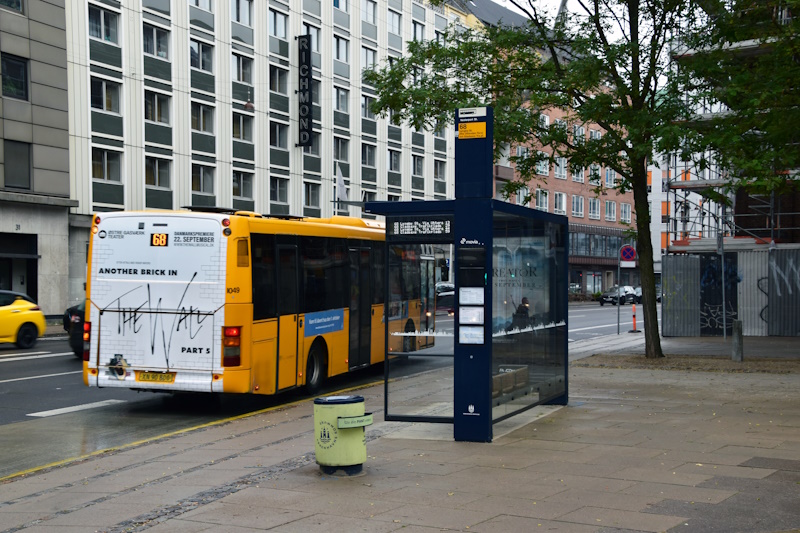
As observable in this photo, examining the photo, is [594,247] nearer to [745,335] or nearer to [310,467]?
[745,335]

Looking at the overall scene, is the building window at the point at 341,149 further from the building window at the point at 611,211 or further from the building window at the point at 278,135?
the building window at the point at 611,211

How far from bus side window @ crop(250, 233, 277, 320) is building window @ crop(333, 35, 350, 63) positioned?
42.0 m

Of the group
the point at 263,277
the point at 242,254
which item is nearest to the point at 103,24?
the point at 263,277

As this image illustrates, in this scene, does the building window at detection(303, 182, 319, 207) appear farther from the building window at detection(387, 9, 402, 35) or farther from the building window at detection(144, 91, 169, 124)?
the building window at detection(387, 9, 402, 35)

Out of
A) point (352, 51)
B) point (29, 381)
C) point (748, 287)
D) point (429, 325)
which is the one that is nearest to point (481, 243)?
point (429, 325)

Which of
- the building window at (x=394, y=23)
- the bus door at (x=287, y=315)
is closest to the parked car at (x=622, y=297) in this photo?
the building window at (x=394, y=23)

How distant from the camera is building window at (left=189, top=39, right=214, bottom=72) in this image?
44.0 metres

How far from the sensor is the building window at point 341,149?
54.8 metres

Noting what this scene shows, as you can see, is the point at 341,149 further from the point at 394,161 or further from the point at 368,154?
the point at 394,161

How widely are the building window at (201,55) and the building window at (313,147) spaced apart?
8241 millimetres

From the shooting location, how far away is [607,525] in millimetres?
6996

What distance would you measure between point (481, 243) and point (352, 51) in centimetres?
4704

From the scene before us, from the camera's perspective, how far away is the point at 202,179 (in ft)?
147

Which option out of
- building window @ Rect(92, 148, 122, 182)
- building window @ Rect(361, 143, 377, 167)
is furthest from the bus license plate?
building window @ Rect(361, 143, 377, 167)
